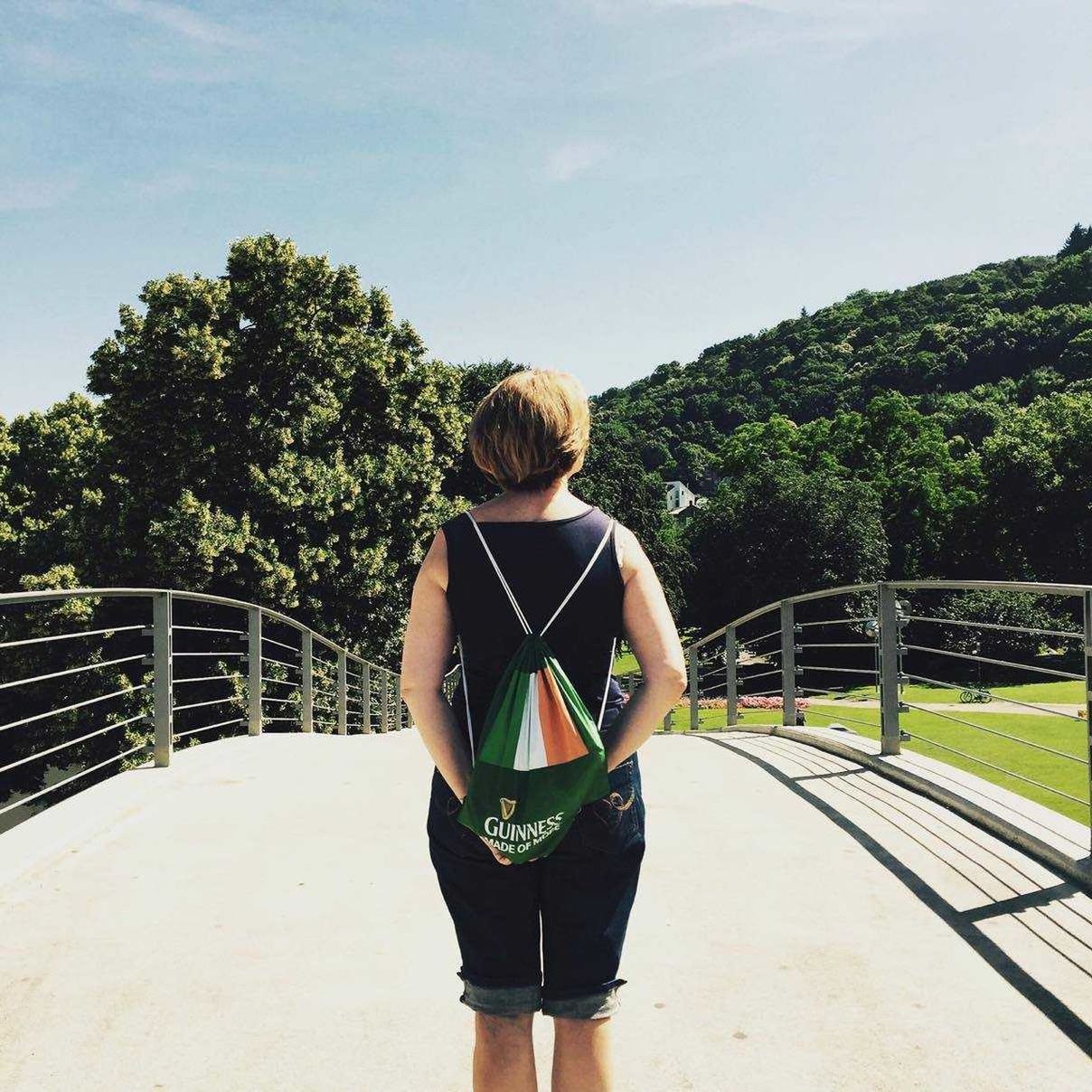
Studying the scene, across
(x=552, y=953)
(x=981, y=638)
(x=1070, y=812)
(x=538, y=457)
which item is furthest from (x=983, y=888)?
(x=981, y=638)

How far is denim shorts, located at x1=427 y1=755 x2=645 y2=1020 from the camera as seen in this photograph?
1968mm

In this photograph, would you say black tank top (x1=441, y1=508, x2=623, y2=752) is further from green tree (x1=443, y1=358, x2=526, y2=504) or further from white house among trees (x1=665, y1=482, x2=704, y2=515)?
white house among trees (x1=665, y1=482, x2=704, y2=515)

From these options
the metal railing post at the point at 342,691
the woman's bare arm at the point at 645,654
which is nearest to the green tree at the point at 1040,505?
the metal railing post at the point at 342,691

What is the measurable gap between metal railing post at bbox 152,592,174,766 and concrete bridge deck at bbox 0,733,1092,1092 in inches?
34.5

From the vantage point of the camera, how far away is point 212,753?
21.6 feet

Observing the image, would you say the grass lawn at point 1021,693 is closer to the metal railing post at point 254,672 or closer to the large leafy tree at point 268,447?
the large leafy tree at point 268,447

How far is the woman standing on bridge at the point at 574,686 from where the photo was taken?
1.95m

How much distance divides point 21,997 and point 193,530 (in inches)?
627

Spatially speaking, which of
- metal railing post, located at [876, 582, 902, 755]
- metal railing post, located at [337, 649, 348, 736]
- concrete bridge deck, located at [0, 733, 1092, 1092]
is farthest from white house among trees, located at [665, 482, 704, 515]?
concrete bridge deck, located at [0, 733, 1092, 1092]

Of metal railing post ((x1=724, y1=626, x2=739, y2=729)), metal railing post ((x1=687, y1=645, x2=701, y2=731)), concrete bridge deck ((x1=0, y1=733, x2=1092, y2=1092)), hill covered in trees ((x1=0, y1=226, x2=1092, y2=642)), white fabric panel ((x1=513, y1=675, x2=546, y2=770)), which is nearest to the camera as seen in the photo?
white fabric panel ((x1=513, y1=675, x2=546, y2=770))

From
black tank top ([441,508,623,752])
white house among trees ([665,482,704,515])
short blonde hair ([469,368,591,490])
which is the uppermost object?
white house among trees ([665,482,704,515])

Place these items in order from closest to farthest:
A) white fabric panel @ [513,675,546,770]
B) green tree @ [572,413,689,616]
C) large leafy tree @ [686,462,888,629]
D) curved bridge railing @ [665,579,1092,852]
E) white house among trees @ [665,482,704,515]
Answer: white fabric panel @ [513,675,546,770] < curved bridge railing @ [665,579,1092,852] < green tree @ [572,413,689,616] < large leafy tree @ [686,462,888,629] < white house among trees @ [665,482,704,515]

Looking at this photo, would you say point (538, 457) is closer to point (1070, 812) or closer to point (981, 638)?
point (1070, 812)

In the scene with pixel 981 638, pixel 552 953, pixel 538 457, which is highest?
pixel 538 457
